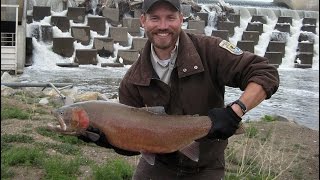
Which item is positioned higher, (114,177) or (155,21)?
(155,21)

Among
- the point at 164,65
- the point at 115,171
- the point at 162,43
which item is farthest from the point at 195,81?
the point at 115,171

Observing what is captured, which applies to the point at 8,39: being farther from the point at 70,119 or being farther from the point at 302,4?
the point at 302,4

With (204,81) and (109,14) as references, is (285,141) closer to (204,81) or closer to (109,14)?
(204,81)

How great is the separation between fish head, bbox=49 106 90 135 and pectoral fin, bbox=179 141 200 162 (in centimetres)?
69

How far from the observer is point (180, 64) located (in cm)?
330

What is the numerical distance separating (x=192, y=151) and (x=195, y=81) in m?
0.52

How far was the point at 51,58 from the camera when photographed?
21.8 m

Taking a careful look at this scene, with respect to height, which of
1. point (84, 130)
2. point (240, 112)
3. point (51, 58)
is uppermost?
A: point (240, 112)

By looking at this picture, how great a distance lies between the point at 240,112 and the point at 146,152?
27.0 inches

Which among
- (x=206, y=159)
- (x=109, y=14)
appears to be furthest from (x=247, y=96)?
(x=109, y=14)

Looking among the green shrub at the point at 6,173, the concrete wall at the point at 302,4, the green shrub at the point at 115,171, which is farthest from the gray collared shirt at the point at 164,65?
the concrete wall at the point at 302,4

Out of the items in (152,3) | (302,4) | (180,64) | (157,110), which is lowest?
(157,110)

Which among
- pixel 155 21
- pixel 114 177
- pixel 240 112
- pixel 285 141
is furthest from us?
pixel 285 141

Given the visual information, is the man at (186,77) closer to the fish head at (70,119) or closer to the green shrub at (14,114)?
the fish head at (70,119)
